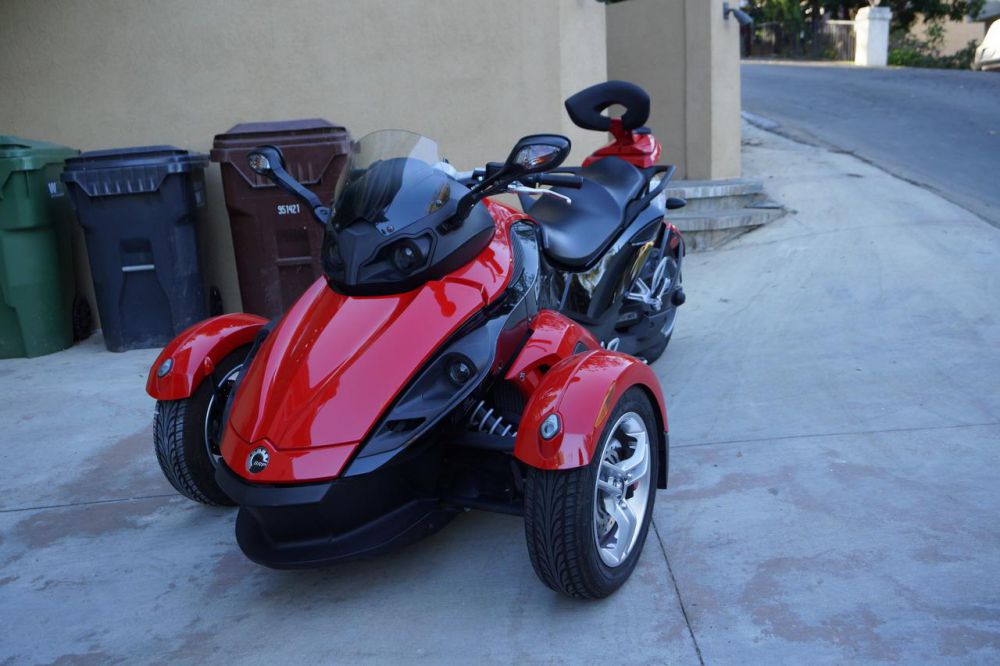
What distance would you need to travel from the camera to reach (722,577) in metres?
3.02

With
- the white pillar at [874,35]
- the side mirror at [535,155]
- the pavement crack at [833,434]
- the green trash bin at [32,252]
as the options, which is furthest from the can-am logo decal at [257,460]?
the white pillar at [874,35]

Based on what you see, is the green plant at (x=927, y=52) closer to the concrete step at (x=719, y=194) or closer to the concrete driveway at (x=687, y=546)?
the concrete step at (x=719, y=194)

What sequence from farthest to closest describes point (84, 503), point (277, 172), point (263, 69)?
point (263, 69), point (84, 503), point (277, 172)

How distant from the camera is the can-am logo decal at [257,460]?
2.71m

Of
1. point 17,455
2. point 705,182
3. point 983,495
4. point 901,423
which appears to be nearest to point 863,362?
point 901,423

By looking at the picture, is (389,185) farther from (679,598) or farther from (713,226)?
(713,226)

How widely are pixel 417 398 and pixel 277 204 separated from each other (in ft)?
11.5

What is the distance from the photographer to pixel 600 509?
2.98 metres

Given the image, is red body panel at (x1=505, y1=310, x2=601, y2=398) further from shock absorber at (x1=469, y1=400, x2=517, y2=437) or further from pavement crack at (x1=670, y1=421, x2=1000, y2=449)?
pavement crack at (x1=670, y1=421, x2=1000, y2=449)

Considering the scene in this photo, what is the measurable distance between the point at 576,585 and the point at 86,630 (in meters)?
1.56

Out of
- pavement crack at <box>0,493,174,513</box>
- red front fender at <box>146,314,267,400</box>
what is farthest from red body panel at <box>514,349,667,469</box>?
pavement crack at <box>0,493,174,513</box>

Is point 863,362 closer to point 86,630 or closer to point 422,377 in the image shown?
point 422,377

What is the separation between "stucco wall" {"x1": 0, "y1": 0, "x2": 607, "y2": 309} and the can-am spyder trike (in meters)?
3.53

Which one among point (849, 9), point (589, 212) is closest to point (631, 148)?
point (589, 212)
